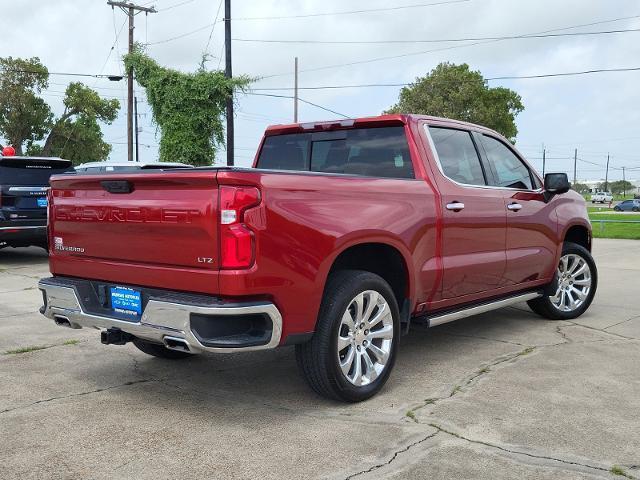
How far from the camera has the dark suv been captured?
10680 mm

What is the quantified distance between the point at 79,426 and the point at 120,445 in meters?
0.42

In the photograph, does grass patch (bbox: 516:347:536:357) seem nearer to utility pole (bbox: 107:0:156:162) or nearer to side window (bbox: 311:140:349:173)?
side window (bbox: 311:140:349:173)

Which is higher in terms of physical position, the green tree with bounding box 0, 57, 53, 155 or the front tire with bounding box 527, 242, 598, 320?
the green tree with bounding box 0, 57, 53, 155

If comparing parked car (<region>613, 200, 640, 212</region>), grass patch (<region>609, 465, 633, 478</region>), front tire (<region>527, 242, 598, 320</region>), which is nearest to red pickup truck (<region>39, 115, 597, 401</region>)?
front tire (<region>527, 242, 598, 320</region>)

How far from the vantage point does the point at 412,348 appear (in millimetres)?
5520

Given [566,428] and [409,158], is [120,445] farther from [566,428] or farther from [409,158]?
[409,158]

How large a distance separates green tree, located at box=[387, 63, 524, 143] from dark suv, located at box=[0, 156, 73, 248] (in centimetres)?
3951

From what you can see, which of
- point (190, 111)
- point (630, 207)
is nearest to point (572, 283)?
point (190, 111)

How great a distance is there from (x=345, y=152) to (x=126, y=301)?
2141 mm

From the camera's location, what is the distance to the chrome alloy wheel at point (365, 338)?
4027mm

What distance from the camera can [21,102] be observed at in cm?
4338

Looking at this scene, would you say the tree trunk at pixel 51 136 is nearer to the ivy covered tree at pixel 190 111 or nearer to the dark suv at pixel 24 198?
the ivy covered tree at pixel 190 111

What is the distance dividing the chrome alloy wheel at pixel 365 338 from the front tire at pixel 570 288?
9.18ft

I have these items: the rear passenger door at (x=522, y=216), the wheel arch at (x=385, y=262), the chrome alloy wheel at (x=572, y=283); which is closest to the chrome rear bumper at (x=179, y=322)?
the wheel arch at (x=385, y=262)
